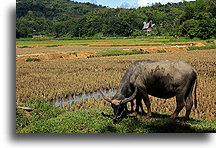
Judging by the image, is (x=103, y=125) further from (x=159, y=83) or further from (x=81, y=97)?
(x=81, y=97)

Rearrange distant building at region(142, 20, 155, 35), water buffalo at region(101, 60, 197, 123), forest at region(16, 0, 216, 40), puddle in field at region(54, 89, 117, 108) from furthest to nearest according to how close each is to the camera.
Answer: distant building at region(142, 20, 155, 35), forest at region(16, 0, 216, 40), puddle in field at region(54, 89, 117, 108), water buffalo at region(101, 60, 197, 123)

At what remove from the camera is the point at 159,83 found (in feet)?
16.4

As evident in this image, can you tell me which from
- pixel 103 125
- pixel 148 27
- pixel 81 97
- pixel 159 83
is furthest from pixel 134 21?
pixel 103 125

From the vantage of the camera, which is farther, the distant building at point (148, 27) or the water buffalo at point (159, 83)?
the distant building at point (148, 27)

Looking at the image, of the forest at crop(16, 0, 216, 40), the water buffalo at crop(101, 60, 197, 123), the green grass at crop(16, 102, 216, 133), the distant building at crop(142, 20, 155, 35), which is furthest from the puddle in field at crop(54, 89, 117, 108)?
the distant building at crop(142, 20, 155, 35)

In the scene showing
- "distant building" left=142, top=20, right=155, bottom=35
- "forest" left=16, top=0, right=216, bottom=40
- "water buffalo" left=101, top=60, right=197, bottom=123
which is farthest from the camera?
"distant building" left=142, top=20, right=155, bottom=35

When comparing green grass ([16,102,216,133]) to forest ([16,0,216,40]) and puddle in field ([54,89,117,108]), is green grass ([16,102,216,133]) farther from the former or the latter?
forest ([16,0,216,40])

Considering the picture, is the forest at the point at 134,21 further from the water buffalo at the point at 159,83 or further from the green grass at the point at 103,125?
the water buffalo at the point at 159,83

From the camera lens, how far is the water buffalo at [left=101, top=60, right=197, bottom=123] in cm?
482

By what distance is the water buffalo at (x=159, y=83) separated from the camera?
4.82 meters

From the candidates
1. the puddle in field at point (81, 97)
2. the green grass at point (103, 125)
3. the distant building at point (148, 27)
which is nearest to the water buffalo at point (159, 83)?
the green grass at point (103, 125)

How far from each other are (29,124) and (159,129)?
2.93 metres

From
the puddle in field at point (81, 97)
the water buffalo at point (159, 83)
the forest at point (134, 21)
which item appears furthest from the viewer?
the forest at point (134, 21)

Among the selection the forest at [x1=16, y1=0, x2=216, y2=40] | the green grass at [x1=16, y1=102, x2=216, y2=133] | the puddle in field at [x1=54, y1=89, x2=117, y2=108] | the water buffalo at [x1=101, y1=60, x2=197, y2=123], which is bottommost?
the puddle in field at [x1=54, y1=89, x2=117, y2=108]
